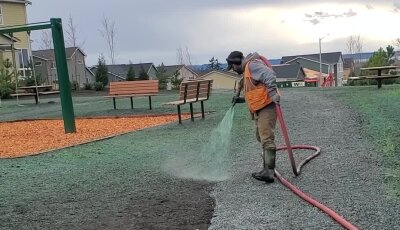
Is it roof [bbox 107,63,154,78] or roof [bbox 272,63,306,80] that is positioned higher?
roof [bbox 107,63,154,78]

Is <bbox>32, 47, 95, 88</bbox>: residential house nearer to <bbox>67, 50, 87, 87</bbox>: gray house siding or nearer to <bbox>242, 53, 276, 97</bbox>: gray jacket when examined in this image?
<bbox>67, 50, 87, 87</bbox>: gray house siding

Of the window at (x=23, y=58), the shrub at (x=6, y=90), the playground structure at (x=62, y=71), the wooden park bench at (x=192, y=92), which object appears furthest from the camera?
the window at (x=23, y=58)

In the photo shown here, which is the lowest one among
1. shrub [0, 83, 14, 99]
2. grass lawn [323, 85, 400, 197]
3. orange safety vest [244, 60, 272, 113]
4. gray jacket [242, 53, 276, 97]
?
grass lawn [323, 85, 400, 197]

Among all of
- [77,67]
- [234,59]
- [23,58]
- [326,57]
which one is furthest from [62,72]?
[326,57]

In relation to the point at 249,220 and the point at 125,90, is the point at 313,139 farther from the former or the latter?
the point at 125,90

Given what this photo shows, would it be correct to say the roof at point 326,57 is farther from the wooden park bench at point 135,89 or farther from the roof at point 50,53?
the wooden park bench at point 135,89

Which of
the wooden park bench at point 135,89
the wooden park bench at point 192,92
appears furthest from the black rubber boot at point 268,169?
the wooden park bench at point 135,89

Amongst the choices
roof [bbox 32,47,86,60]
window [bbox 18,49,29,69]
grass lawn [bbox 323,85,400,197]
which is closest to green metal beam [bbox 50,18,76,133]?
grass lawn [bbox 323,85,400,197]

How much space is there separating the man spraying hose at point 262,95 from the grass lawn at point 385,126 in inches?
50.9

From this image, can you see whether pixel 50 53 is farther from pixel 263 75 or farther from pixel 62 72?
pixel 263 75

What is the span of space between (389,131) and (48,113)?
12470mm

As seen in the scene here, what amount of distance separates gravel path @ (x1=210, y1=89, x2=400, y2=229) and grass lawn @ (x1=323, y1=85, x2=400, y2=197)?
0.13 meters

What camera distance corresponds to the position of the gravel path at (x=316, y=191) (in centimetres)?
431

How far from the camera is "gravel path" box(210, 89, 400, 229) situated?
4.31 m
